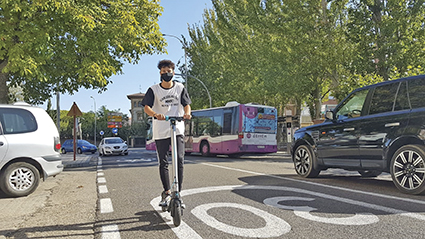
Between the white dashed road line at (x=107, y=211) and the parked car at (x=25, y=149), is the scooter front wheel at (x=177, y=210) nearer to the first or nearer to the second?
the white dashed road line at (x=107, y=211)

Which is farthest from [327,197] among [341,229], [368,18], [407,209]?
[368,18]

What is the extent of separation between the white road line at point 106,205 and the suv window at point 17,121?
2402mm

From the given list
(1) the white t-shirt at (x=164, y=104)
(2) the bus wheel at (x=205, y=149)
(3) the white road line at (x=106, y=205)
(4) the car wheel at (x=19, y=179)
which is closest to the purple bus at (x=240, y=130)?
(2) the bus wheel at (x=205, y=149)

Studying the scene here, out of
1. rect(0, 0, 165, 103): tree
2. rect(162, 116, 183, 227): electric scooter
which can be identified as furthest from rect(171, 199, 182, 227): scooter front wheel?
rect(0, 0, 165, 103): tree

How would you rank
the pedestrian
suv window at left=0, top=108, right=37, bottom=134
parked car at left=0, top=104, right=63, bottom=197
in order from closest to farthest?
the pedestrian → parked car at left=0, top=104, right=63, bottom=197 → suv window at left=0, top=108, right=37, bottom=134

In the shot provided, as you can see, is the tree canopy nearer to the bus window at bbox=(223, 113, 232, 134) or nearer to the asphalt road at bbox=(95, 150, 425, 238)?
the bus window at bbox=(223, 113, 232, 134)

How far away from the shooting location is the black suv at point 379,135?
5.63 metres

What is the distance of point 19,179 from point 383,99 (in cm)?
658

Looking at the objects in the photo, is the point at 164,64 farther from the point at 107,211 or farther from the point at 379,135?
the point at 379,135

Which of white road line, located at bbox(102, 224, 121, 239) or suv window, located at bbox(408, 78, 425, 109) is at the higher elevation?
suv window, located at bbox(408, 78, 425, 109)

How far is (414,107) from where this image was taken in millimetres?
5801

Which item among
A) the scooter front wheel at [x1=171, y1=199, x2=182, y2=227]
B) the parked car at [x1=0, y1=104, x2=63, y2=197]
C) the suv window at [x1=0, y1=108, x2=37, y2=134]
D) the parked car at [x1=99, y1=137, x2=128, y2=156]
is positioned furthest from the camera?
the parked car at [x1=99, y1=137, x2=128, y2=156]

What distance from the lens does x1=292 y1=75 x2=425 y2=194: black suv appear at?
5.63m

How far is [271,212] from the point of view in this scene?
15.3ft
